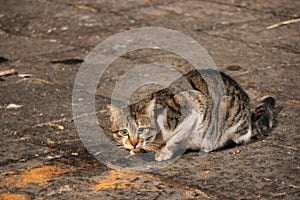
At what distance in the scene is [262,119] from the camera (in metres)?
5.26

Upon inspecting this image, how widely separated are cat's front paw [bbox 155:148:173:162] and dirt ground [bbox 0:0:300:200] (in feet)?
0.26

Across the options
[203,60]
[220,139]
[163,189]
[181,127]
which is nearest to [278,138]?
[220,139]

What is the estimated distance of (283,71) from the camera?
21.5 feet

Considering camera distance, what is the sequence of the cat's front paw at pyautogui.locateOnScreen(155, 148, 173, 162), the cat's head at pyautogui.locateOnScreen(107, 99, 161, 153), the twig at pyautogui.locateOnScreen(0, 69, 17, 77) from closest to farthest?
the cat's head at pyautogui.locateOnScreen(107, 99, 161, 153) → the cat's front paw at pyautogui.locateOnScreen(155, 148, 173, 162) → the twig at pyautogui.locateOnScreen(0, 69, 17, 77)

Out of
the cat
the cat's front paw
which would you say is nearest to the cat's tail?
the cat

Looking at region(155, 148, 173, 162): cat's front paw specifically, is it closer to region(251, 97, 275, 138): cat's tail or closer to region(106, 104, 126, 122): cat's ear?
region(106, 104, 126, 122): cat's ear

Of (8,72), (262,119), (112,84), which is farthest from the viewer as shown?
(8,72)

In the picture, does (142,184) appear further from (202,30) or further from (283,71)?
(202,30)

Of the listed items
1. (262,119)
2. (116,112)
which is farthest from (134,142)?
(262,119)

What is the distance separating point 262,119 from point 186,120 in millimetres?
728

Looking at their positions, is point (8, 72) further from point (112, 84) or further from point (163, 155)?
point (163, 155)

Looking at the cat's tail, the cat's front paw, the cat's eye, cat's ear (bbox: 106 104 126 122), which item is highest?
cat's ear (bbox: 106 104 126 122)

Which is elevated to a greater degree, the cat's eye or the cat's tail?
the cat's eye

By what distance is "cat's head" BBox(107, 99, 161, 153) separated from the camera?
4648mm
